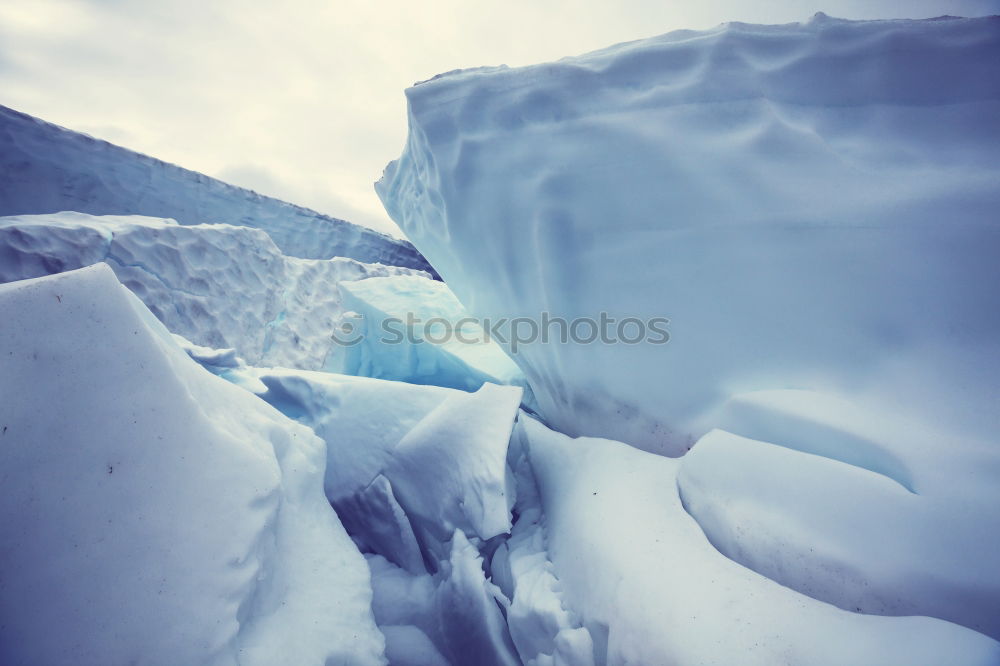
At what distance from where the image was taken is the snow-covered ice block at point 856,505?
0.60 m

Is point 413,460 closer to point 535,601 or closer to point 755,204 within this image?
point 535,601

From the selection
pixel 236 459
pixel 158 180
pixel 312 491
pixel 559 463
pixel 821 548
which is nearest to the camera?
pixel 821 548

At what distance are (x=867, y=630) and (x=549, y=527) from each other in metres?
0.63

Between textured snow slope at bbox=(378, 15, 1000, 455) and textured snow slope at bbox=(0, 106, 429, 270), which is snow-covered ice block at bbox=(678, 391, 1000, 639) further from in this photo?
textured snow slope at bbox=(0, 106, 429, 270)

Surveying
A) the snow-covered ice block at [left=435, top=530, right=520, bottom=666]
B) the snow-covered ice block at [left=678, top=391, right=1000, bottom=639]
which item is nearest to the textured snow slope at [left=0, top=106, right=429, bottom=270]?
the snow-covered ice block at [left=435, top=530, right=520, bottom=666]

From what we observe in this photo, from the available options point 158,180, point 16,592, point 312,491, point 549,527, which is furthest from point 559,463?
point 158,180

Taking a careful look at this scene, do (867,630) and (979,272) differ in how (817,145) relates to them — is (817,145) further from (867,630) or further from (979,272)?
(867,630)

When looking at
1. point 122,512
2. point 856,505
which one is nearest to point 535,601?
point 856,505

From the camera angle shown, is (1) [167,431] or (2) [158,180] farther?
(2) [158,180]

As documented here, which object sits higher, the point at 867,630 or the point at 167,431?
the point at 167,431

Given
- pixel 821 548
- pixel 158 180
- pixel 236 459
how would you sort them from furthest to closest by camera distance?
pixel 158 180, pixel 236 459, pixel 821 548

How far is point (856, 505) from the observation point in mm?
682

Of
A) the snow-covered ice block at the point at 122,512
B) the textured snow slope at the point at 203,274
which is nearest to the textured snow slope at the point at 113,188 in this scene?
the textured snow slope at the point at 203,274

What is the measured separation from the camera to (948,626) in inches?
22.4
